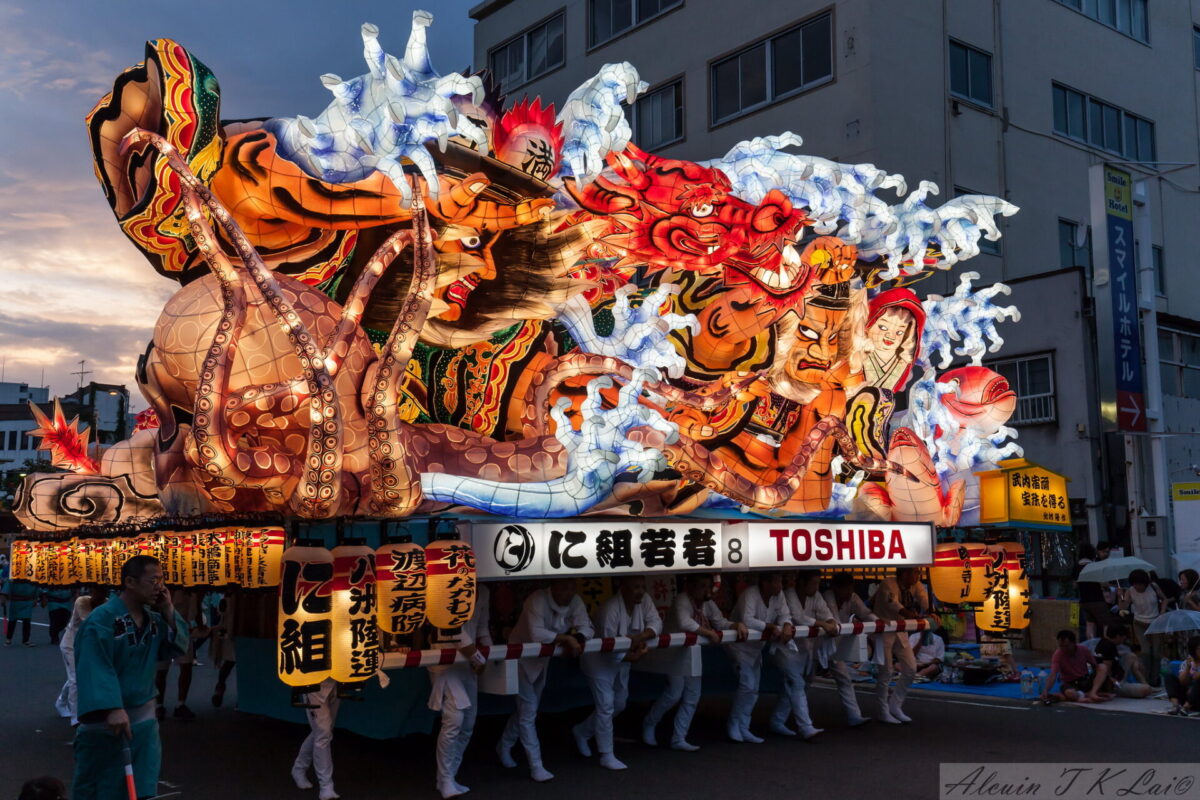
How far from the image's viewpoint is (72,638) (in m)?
12.1

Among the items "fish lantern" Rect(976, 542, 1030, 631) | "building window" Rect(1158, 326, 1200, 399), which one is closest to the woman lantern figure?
"fish lantern" Rect(976, 542, 1030, 631)

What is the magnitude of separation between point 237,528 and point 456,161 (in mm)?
3539

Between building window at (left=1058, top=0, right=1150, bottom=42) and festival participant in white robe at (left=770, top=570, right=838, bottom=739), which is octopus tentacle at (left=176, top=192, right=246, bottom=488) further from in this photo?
building window at (left=1058, top=0, right=1150, bottom=42)

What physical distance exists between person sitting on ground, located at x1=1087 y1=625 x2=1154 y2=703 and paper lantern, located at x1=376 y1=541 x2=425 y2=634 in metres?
9.48

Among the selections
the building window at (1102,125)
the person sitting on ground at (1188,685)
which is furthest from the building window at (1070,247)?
the person sitting on ground at (1188,685)

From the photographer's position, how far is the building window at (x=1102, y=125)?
2592 cm

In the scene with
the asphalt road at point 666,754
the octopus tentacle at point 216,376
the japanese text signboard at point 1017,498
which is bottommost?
the asphalt road at point 666,754

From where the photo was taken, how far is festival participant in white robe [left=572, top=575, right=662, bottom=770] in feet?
33.8

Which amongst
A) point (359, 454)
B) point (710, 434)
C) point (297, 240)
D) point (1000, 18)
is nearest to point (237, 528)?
point (359, 454)

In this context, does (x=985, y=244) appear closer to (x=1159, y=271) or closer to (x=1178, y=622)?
(x=1159, y=271)

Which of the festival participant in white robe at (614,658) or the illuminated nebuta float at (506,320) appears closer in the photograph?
the illuminated nebuta float at (506,320)

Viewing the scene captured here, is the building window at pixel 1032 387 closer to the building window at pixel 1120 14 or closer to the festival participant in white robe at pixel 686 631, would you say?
the building window at pixel 1120 14

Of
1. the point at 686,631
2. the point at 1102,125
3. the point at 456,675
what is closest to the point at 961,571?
the point at 686,631

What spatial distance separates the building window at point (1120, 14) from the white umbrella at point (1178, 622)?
17976 millimetres
